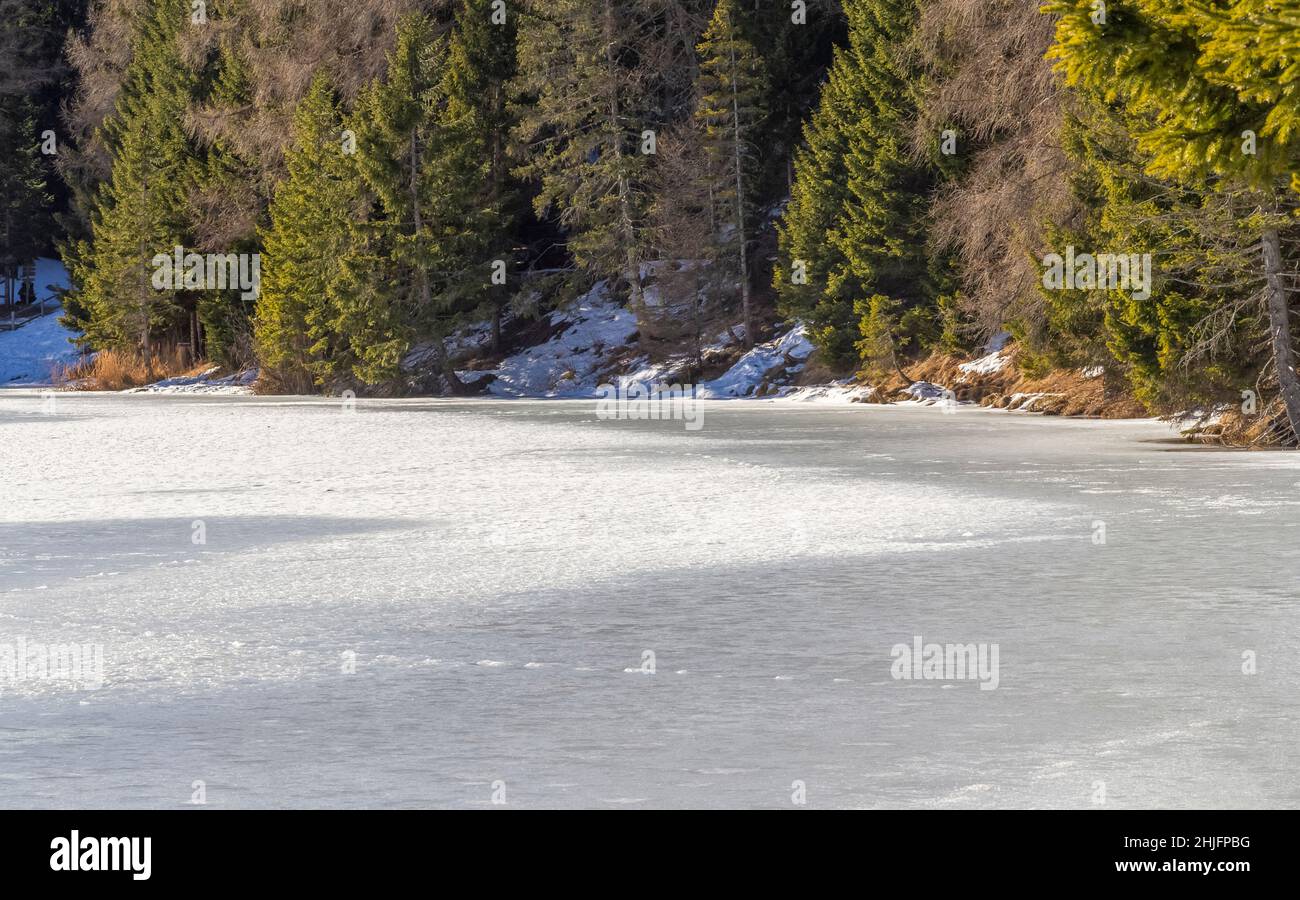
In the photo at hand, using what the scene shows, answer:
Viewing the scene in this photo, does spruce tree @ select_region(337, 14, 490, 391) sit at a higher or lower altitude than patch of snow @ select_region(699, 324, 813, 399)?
higher

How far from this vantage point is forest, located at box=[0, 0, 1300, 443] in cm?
→ 2633

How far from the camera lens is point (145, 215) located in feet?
224

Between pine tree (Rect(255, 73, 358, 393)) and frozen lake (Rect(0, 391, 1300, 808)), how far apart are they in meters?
35.6

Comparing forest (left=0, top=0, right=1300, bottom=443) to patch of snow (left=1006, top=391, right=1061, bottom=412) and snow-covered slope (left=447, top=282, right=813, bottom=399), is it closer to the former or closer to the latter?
snow-covered slope (left=447, top=282, right=813, bottom=399)

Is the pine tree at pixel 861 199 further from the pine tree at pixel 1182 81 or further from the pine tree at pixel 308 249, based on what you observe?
the pine tree at pixel 1182 81

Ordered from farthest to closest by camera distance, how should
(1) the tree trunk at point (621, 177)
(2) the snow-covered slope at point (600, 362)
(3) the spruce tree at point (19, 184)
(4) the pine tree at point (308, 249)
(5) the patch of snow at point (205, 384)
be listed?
(3) the spruce tree at point (19, 184) → (5) the patch of snow at point (205, 384) → (4) the pine tree at point (308, 249) → (1) the tree trunk at point (621, 177) → (2) the snow-covered slope at point (600, 362)

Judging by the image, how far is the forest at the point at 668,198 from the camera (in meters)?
26.3

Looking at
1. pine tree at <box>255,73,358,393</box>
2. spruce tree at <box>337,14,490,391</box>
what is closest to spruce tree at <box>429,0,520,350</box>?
spruce tree at <box>337,14,490,391</box>

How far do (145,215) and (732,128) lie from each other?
28463 millimetres

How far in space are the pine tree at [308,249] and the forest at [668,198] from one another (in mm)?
126

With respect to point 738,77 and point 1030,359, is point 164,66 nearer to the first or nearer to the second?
point 738,77

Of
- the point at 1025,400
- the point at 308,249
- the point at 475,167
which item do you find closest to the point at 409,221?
the point at 475,167

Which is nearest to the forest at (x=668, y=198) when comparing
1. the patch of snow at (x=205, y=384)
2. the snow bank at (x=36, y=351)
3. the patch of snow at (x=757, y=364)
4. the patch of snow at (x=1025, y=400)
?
the patch of snow at (x=205, y=384)

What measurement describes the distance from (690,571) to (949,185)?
102 ft
